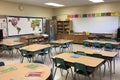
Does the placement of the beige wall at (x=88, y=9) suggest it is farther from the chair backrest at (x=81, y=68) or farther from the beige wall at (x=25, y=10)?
the chair backrest at (x=81, y=68)

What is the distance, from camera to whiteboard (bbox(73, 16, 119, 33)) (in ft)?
27.3

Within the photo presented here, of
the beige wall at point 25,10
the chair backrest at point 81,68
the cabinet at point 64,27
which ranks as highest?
the beige wall at point 25,10

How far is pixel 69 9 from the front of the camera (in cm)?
1012

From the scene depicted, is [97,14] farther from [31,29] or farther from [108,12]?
[31,29]

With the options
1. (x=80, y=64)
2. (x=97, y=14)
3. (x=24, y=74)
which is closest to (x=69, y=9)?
(x=97, y=14)

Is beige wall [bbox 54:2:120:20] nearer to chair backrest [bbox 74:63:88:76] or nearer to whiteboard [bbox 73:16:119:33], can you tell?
whiteboard [bbox 73:16:119:33]

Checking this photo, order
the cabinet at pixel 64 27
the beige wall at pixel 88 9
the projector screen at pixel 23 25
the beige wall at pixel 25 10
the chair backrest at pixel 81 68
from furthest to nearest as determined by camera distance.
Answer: the cabinet at pixel 64 27
the beige wall at pixel 88 9
the projector screen at pixel 23 25
the beige wall at pixel 25 10
the chair backrest at pixel 81 68

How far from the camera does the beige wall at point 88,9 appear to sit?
827cm

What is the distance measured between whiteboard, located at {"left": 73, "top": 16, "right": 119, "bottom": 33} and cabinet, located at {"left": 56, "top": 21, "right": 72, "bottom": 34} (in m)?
0.41

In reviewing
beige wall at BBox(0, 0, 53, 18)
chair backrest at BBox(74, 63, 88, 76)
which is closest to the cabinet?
beige wall at BBox(0, 0, 53, 18)

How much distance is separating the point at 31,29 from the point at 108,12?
542 cm

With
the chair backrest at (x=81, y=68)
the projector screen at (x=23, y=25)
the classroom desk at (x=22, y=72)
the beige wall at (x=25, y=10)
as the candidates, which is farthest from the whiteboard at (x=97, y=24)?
the classroom desk at (x=22, y=72)

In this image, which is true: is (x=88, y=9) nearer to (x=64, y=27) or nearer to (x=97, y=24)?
(x=97, y=24)

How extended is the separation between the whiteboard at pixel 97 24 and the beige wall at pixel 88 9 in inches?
21.0
